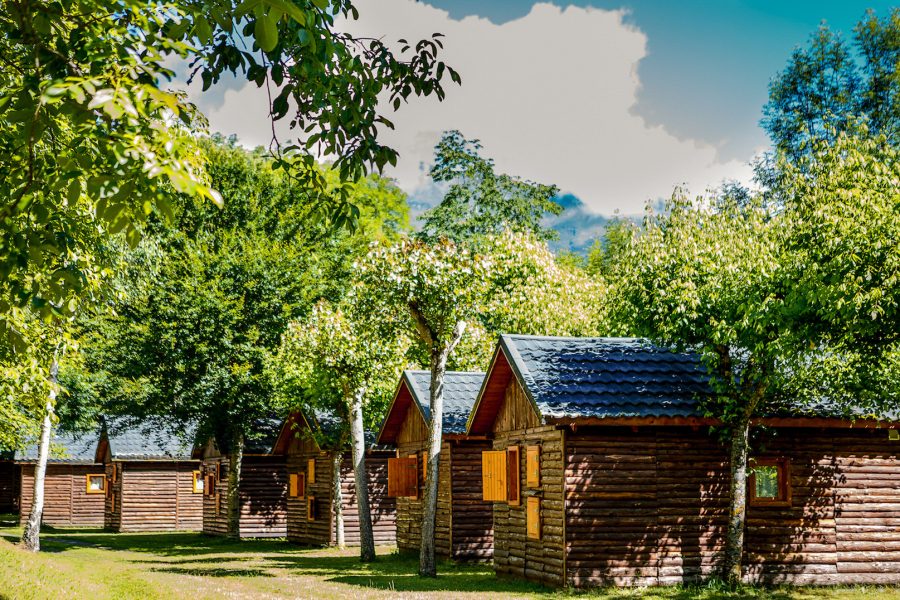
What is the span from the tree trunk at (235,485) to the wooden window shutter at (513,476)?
59.5ft

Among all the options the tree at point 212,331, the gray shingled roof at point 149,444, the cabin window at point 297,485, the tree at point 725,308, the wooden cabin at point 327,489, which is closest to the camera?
the tree at point 725,308

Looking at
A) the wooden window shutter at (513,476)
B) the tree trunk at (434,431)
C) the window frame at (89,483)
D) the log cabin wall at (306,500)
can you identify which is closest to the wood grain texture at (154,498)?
the window frame at (89,483)

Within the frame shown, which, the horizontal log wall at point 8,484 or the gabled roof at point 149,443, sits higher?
the gabled roof at point 149,443

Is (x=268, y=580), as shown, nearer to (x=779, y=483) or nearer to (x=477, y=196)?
(x=779, y=483)

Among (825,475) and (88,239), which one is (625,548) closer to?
(825,475)

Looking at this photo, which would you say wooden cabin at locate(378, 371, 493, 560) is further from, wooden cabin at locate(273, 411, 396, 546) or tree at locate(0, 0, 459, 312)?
tree at locate(0, 0, 459, 312)

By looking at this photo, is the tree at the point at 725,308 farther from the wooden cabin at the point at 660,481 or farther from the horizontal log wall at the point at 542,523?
the horizontal log wall at the point at 542,523

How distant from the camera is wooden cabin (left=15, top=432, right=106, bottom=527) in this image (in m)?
47.9

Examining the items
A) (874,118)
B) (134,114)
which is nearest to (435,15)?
(874,118)

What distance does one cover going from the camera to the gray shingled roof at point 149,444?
42062 mm

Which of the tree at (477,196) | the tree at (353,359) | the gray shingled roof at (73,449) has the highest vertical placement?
the tree at (477,196)

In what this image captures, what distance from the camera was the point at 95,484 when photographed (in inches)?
1916

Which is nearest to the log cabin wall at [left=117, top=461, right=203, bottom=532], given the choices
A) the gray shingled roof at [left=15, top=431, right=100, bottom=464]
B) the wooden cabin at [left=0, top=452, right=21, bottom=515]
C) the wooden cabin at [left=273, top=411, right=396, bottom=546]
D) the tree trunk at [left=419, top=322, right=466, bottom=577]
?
the gray shingled roof at [left=15, top=431, right=100, bottom=464]

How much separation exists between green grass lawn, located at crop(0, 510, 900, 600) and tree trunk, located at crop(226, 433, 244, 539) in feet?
20.7
